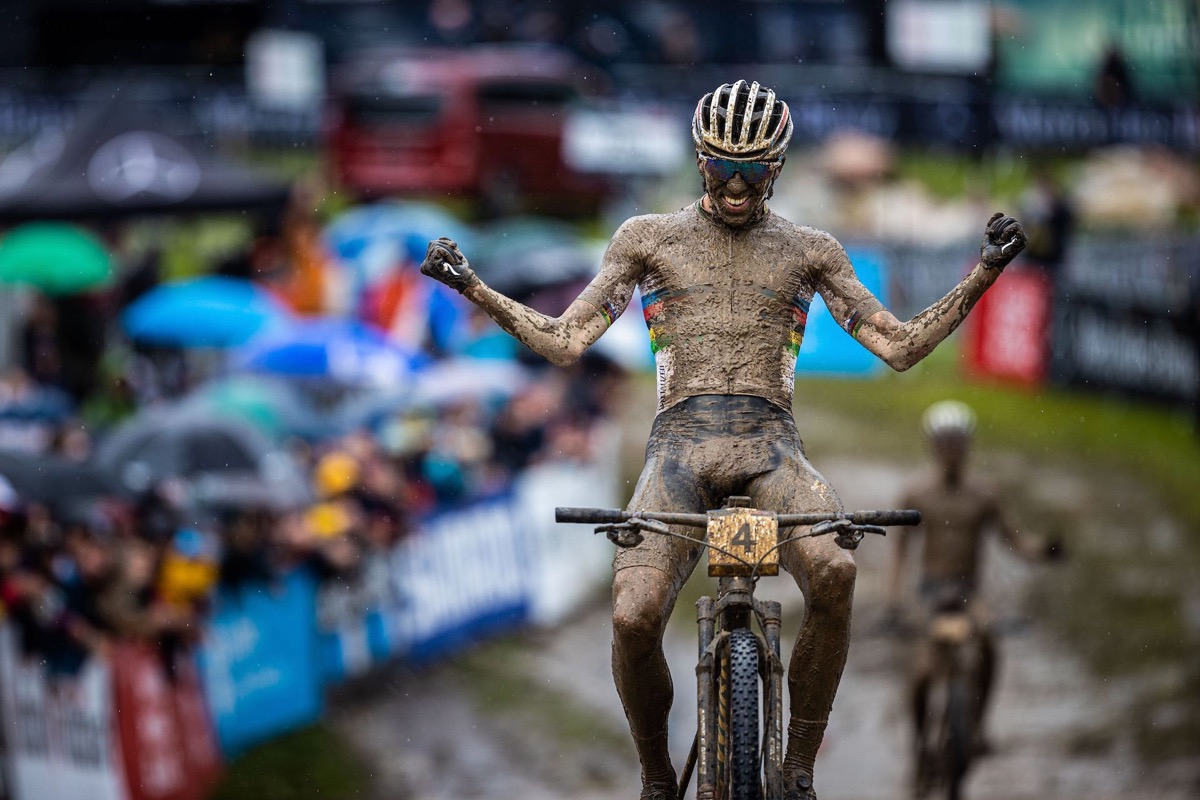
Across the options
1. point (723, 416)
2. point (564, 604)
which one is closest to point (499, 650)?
point (564, 604)

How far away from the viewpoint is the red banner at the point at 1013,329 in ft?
80.8

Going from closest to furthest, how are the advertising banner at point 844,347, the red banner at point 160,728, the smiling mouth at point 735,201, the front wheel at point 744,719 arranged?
the front wheel at point 744,719, the smiling mouth at point 735,201, the red banner at point 160,728, the advertising banner at point 844,347

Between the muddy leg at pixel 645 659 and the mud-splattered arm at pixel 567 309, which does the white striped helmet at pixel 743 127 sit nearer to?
the mud-splattered arm at pixel 567 309

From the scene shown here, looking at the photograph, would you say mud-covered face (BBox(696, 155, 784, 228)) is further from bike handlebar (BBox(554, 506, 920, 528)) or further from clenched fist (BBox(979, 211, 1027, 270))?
bike handlebar (BBox(554, 506, 920, 528))

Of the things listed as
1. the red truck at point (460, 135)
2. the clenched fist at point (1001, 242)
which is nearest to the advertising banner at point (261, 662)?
the clenched fist at point (1001, 242)

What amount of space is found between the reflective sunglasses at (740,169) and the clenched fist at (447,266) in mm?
1024

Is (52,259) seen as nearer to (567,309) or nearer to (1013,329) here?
(567,309)

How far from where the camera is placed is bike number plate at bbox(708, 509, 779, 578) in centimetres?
674

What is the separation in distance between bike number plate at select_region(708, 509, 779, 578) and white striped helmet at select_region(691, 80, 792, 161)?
4.57ft

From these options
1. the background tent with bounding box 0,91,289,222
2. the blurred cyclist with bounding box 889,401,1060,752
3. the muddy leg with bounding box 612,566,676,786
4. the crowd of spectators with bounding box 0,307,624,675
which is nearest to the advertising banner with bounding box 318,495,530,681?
the crowd of spectators with bounding box 0,307,624,675

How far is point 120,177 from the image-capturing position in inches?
754

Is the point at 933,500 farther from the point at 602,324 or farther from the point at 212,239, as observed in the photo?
the point at 212,239

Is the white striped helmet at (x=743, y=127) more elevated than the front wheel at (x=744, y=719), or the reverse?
the white striped helmet at (x=743, y=127)

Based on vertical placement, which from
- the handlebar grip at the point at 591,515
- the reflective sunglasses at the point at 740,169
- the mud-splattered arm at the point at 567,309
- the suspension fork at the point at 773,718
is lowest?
the suspension fork at the point at 773,718
